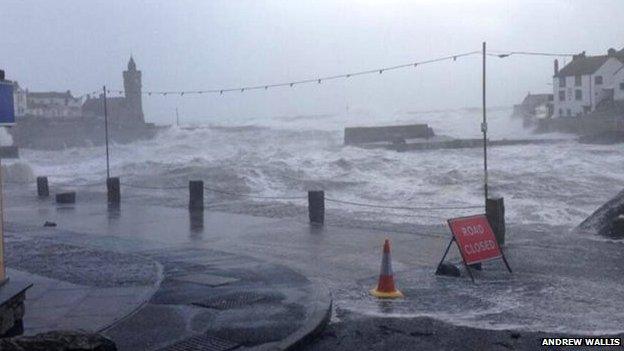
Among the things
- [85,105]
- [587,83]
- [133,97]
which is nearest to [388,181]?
[587,83]

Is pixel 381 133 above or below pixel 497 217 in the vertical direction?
above

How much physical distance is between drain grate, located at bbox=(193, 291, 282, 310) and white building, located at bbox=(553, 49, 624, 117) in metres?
66.3

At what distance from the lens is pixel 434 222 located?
56.4 feet

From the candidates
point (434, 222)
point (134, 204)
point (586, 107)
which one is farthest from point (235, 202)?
point (586, 107)

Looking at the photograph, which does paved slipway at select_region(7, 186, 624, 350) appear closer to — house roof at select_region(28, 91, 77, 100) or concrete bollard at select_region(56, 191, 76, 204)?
concrete bollard at select_region(56, 191, 76, 204)

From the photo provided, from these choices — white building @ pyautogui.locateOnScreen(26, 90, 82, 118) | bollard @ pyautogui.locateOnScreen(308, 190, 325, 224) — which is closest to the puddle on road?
bollard @ pyautogui.locateOnScreen(308, 190, 325, 224)

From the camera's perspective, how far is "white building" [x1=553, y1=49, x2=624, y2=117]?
238ft

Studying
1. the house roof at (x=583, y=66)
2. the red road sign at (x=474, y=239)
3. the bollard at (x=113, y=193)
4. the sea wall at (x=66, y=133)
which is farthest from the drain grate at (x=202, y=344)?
the sea wall at (x=66, y=133)

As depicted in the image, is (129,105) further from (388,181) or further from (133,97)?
(388,181)

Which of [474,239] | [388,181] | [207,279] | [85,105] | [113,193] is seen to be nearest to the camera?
[207,279]

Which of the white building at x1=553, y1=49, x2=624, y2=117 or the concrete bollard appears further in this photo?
the white building at x1=553, y1=49, x2=624, y2=117

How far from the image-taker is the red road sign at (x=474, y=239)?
32.1 feet

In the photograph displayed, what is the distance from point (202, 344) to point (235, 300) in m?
1.67

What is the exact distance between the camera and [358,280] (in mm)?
9797
